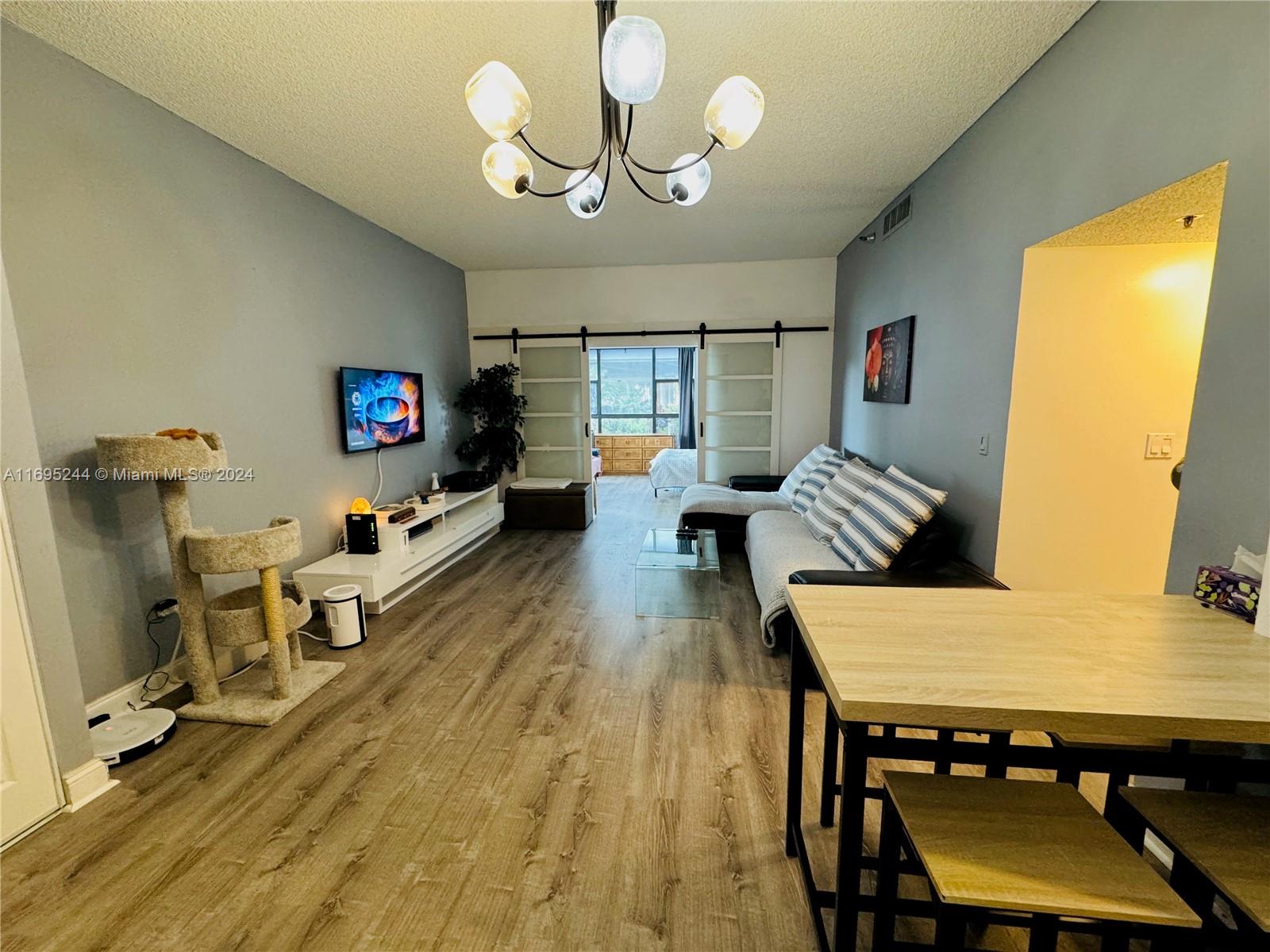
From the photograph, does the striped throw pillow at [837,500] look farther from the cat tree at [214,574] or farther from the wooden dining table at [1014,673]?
the cat tree at [214,574]

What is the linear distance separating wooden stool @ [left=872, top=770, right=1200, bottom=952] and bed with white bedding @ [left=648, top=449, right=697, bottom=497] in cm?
577

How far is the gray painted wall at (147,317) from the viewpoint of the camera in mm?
1878

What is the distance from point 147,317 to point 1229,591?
3.71m

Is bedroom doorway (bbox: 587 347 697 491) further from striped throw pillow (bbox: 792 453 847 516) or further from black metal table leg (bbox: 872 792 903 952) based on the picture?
black metal table leg (bbox: 872 792 903 952)

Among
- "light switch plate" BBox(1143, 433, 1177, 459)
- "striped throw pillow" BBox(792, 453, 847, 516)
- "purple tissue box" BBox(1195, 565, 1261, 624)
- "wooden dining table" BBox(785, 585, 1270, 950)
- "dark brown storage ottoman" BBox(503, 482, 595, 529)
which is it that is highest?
"light switch plate" BBox(1143, 433, 1177, 459)

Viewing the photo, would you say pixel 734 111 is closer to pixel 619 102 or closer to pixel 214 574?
pixel 619 102

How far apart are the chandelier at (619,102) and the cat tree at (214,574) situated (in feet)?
5.29

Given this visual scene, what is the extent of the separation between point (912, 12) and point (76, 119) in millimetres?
3085

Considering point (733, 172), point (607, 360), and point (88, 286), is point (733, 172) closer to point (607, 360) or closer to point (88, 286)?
point (88, 286)

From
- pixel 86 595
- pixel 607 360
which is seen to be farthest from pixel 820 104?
pixel 607 360

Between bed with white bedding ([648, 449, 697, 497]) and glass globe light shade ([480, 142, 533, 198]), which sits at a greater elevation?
glass globe light shade ([480, 142, 533, 198])

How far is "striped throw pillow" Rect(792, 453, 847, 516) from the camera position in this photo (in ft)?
12.5

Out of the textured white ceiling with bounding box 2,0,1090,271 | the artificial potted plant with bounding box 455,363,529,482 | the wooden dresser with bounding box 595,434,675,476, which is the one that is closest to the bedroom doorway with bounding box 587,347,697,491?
the wooden dresser with bounding box 595,434,675,476

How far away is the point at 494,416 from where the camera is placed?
5191mm
